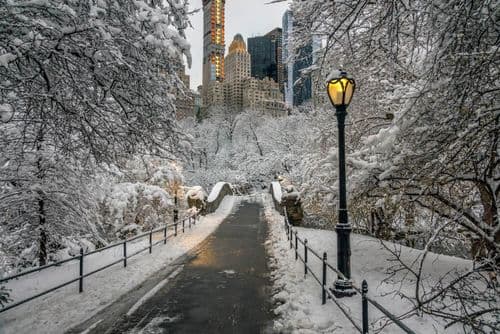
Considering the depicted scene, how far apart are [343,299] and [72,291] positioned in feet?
20.1

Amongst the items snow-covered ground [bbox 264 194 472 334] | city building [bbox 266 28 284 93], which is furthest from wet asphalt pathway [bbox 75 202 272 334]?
city building [bbox 266 28 284 93]

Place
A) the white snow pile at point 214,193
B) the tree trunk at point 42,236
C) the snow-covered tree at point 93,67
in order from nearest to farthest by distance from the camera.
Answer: the snow-covered tree at point 93,67 → the tree trunk at point 42,236 → the white snow pile at point 214,193

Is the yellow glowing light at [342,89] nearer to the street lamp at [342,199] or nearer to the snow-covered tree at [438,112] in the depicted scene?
the street lamp at [342,199]

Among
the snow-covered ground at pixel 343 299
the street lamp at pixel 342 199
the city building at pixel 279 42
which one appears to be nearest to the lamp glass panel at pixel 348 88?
the street lamp at pixel 342 199

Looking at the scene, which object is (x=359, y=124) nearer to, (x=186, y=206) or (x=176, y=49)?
(x=176, y=49)

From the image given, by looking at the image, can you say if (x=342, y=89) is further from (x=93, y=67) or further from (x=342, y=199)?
(x=93, y=67)

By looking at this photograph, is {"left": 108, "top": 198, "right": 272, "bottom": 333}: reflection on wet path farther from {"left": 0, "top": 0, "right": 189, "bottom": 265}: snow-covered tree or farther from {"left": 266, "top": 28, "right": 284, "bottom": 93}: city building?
{"left": 266, "top": 28, "right": 284, "bottom": 93}: city building

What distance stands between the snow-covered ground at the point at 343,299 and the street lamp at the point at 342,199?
0.32m

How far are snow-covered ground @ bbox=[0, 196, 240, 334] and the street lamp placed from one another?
4.96m

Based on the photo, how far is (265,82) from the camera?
404 feet

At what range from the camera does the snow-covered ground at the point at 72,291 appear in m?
5.93

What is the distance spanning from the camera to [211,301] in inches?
280

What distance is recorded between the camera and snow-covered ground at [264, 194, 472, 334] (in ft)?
18.1

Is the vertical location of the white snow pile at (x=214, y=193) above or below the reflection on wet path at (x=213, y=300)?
above
